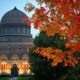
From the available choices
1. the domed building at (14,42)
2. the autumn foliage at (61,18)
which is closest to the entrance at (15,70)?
the domed building at (14,42)

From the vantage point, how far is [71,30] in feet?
70.2

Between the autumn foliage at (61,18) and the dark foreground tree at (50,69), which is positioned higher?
the autumn foliage at (61,18)

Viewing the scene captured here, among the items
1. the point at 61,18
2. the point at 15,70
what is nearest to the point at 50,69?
the point at 61,18

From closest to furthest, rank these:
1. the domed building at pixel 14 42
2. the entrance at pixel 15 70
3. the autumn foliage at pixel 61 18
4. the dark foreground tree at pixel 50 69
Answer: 1. the autumn foliage at pixel 61 18
2. the dark foreground tree at pixel 50 69
3. the entrance at pixel 15 70
4. the domed building at pixel 14 42

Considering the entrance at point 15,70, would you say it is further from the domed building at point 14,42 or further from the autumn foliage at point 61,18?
the autumn foliage at point 61,18

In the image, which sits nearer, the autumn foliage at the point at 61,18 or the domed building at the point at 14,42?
the autumn foliage at the point at 61,18

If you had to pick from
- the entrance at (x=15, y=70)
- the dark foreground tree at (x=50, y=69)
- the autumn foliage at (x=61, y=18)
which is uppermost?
the autumn foliage at (x=61, y=18)

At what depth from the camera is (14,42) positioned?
14738 cm

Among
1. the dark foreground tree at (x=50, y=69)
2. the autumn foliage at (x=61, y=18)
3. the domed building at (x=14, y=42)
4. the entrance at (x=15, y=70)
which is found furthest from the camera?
the domed building at (x=14, y=42)

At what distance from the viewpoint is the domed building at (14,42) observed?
14550cm

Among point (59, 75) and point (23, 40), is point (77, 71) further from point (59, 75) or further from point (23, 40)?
point (23, 40)

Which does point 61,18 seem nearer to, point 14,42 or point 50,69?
point 50,69

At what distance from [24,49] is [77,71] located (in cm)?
9944

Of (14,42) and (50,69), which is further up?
(14,42)
